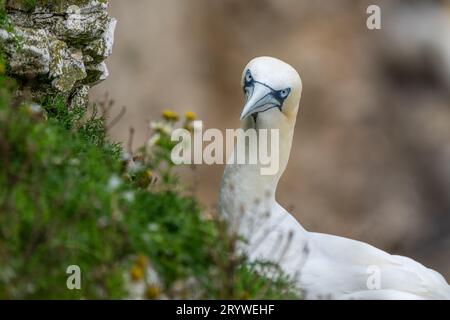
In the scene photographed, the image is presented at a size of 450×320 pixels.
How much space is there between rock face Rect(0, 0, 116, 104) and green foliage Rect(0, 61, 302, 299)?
→ 60.0 inches

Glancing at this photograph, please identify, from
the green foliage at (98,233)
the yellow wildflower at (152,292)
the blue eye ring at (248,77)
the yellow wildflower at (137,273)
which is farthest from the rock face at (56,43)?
the yellow wildflower at (137,273)

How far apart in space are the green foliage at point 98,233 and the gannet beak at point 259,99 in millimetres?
972

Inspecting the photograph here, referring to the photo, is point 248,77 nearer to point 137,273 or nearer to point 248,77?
point 248,77

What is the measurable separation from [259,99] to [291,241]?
777 millimetres

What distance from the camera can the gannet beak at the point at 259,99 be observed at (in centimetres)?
485

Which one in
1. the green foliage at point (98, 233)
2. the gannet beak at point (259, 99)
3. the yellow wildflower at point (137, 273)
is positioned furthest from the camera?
the gannet beak at point (259, 99)

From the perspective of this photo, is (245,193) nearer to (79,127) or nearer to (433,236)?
(79,127)

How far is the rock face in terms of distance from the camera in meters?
5.42

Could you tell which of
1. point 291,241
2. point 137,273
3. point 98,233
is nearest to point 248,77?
point 291,241

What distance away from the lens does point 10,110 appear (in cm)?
372

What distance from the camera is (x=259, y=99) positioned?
4.91 meters

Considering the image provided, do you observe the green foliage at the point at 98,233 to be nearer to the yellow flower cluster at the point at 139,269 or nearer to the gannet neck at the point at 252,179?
the yellow flower cluster at the point at 139,269

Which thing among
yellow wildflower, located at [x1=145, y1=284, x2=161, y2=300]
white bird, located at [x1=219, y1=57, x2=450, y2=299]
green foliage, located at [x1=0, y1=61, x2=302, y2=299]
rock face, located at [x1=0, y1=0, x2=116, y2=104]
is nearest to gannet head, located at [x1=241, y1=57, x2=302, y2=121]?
white bird, located at [x1=219, y1=57, x2=450, y2=299]
